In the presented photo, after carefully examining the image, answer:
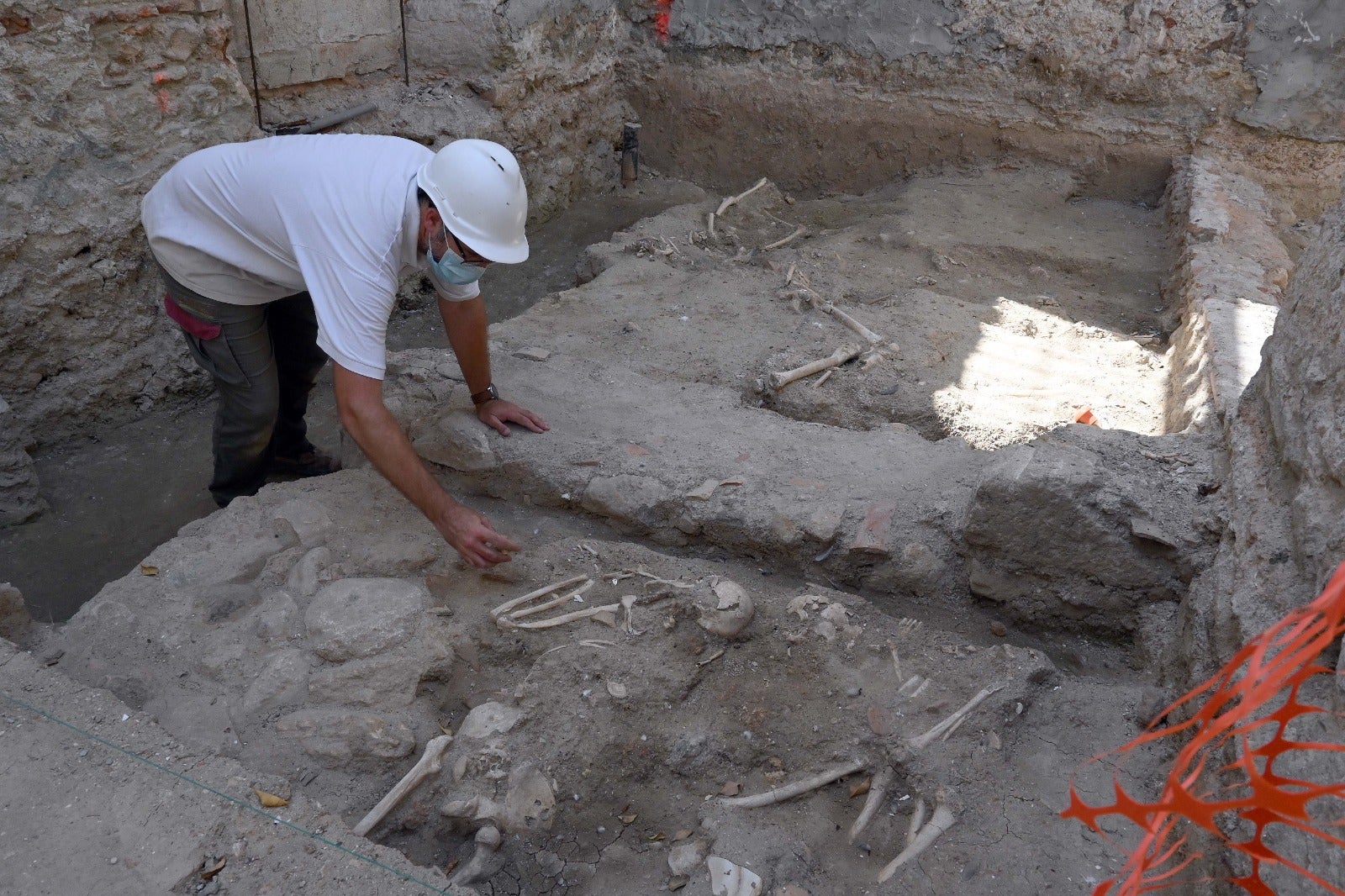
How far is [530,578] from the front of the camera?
2947 mm

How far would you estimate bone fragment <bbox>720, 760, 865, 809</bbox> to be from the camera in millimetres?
2301

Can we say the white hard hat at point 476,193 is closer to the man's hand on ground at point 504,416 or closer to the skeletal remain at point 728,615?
the man's hand on ground at point 504,416

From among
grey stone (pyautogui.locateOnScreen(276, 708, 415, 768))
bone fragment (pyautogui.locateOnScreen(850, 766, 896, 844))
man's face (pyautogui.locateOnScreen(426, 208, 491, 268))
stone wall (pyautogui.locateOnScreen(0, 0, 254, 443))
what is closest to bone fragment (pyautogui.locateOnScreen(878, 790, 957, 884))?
bone fragment (pyautogui.locateOnScreen(850, 766, 896, 844))

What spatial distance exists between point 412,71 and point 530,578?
4.09 metres

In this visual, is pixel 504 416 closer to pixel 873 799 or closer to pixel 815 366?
pixel 815 366

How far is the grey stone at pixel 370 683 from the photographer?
2.52 meters

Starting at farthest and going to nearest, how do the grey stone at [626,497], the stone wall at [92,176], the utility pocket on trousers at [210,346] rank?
the stone wall at [92,176], the utility pocket on trousers at [210,346], the grey stone at [626,497]

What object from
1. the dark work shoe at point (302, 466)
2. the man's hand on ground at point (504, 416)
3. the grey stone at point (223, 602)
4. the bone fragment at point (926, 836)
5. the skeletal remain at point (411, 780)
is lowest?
the dark work shoe at point (302, 466)

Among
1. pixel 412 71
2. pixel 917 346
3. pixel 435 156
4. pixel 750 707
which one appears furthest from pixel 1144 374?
pixel 412 71

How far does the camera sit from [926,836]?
2.14 m

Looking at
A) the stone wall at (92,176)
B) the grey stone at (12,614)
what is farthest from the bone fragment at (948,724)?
the stone wall at (92,176)

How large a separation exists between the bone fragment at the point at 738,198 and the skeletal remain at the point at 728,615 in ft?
13.3

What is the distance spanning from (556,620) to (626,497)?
59cm

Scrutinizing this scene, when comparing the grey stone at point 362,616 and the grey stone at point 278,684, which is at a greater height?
the grey stone at point 362,616
